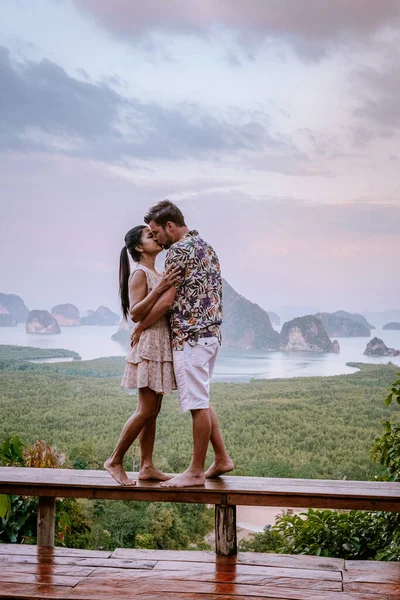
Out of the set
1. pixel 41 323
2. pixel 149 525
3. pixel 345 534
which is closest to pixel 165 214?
pixel 345 534

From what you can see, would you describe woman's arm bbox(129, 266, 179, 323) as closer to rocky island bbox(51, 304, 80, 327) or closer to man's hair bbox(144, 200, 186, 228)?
man's hair bbox(144, 200, 186, 228)

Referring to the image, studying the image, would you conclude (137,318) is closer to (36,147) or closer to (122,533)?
(122,533)

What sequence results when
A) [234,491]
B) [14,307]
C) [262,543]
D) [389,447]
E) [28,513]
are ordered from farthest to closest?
[14,307], [262,543], [28,513], [389,447], [234,491]

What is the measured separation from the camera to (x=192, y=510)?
5699 mm

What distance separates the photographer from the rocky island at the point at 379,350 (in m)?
6.80

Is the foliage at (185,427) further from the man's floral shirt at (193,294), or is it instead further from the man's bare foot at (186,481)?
the man's floral shirt at (193,294)

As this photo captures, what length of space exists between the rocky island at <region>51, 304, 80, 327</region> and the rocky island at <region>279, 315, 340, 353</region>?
90.6 inches

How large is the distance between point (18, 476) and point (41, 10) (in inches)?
198

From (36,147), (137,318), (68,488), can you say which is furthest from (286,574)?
(36,147)

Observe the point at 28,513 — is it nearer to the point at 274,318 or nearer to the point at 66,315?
the point at 66,315

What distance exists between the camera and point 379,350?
6820 mm

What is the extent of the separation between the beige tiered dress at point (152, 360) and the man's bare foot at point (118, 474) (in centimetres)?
37

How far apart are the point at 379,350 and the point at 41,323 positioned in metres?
3.67

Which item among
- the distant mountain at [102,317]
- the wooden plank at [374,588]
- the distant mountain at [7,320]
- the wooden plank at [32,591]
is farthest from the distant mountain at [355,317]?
the wooden plank at [32,591]
